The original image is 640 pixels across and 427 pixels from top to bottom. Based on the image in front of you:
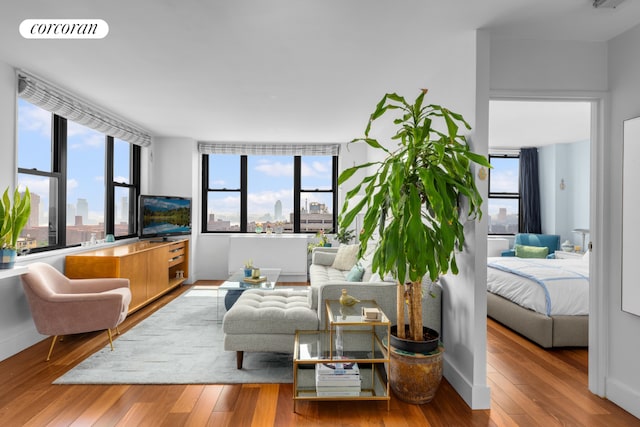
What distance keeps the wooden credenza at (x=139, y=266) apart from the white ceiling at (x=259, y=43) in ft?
5.61

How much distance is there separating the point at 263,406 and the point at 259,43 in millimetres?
2496

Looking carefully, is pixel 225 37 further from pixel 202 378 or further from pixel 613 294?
pixel 613 294

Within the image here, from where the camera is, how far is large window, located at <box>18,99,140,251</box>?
3.85 meters

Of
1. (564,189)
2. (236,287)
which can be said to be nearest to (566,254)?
(564,189)

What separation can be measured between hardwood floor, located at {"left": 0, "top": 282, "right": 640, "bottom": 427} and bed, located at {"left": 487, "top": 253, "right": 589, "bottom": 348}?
56 cm

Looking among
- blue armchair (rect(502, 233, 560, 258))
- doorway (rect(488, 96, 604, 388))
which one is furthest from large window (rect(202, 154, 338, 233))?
blue armchair (rect(502, 233, 560, 258))

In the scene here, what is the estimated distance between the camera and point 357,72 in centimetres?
344

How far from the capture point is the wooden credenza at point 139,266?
4012 mm

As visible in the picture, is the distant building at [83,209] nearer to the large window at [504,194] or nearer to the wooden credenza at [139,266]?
the wooden credenza at [139,266]

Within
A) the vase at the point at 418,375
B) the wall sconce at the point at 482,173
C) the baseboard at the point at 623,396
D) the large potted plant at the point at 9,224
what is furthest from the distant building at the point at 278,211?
the baseboard at the point at 623,396

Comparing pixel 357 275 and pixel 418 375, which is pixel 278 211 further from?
pixel 418 375

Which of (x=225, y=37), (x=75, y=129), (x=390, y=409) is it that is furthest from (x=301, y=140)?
(x=390, y=409)

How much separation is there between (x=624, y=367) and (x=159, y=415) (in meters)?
2.96

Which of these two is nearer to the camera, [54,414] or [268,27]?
[54,414]
